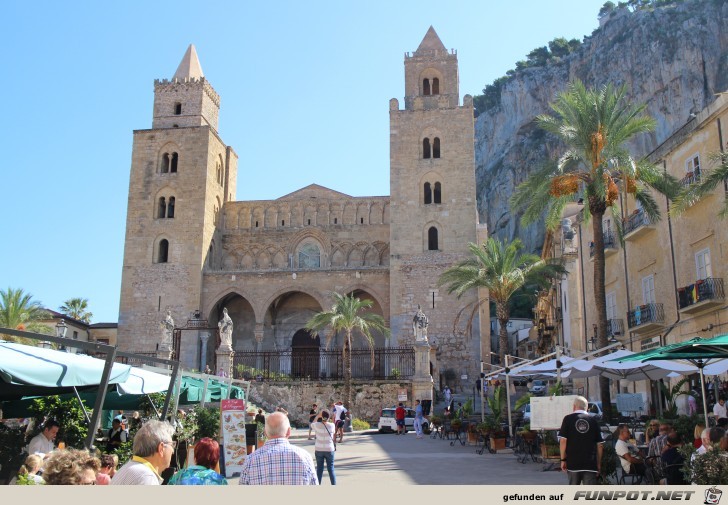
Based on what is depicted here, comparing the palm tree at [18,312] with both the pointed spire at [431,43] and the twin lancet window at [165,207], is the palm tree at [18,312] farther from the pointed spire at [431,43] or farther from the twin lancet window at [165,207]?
the pointed spire at [431,43]

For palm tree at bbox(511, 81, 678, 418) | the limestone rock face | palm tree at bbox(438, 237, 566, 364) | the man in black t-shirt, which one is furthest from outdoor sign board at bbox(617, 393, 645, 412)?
the limestone rock face

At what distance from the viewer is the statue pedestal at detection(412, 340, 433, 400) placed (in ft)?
89.9

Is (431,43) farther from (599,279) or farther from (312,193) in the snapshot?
(599,279)

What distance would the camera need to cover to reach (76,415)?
31.0ft

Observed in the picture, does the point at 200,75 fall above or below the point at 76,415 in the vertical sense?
above

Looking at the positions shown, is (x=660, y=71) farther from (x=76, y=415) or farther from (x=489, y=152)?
(x=76, y=415)

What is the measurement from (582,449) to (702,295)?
12636 mm

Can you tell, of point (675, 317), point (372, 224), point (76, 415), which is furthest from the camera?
point (372, 224)

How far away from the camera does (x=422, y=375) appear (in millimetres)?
27547

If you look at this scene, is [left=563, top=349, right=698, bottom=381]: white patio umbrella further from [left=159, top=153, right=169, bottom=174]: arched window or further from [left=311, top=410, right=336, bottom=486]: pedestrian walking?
[left=159, top=153, right=169, bottom=174]: arched window

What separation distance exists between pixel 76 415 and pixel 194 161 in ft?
103

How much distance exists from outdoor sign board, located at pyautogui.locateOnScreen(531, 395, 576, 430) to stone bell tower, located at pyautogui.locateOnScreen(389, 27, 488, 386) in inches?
883

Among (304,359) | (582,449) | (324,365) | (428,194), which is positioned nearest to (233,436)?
(582,449)

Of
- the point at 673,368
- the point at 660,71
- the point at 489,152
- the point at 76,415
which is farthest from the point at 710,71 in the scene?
the point at 76,415
